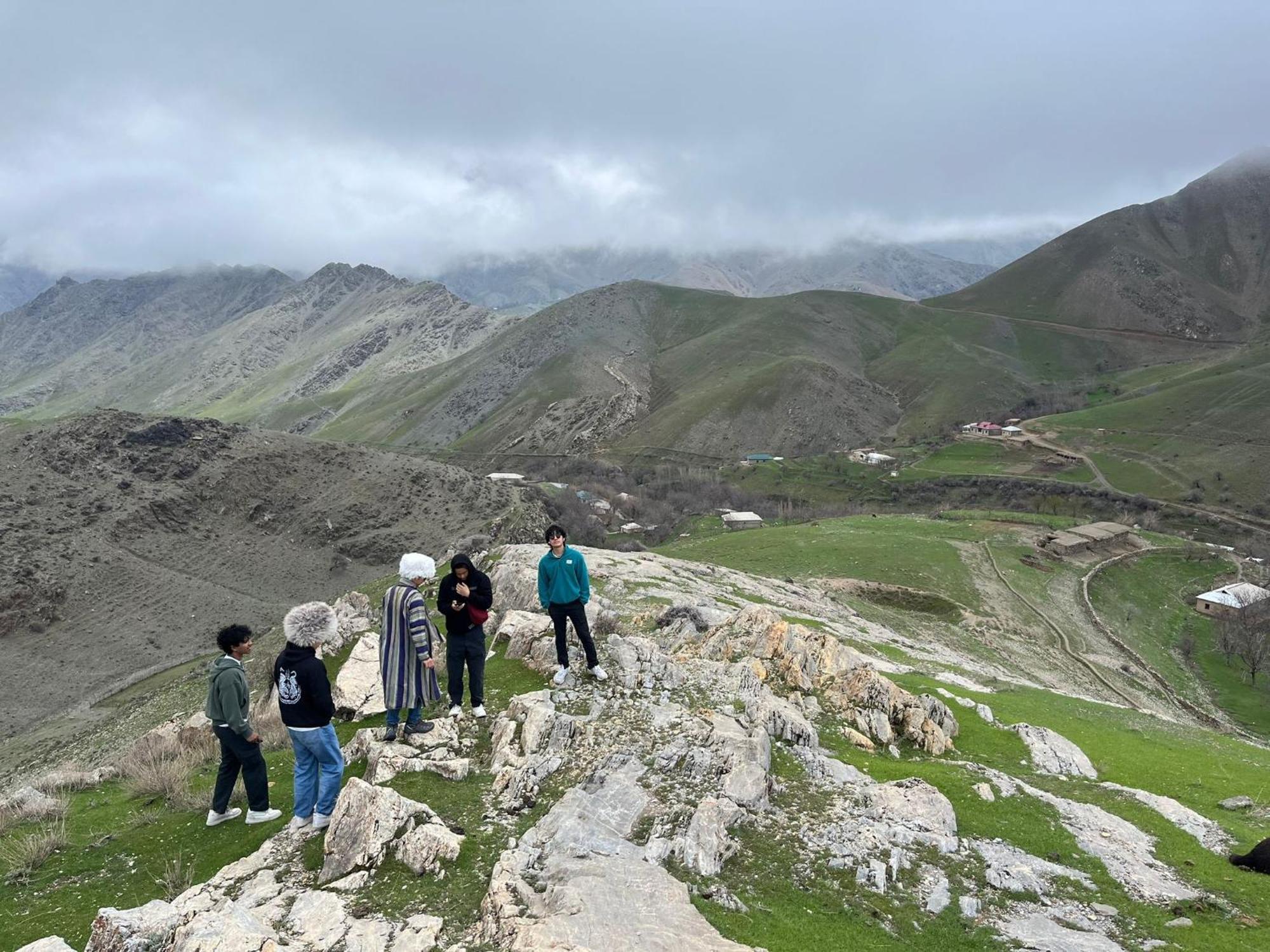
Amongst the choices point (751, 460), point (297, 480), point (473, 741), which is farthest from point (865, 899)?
point (751, 460)

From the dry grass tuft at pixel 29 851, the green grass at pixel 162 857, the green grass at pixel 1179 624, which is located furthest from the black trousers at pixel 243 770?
the green grass at pixel 1179 624

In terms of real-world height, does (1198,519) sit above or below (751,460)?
below

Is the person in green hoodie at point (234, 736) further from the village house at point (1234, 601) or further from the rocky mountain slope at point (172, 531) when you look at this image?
the village house at point (1234, 601)

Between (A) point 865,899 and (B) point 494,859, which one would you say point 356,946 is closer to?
(B) point 494,859

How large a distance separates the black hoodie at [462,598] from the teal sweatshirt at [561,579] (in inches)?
58.9

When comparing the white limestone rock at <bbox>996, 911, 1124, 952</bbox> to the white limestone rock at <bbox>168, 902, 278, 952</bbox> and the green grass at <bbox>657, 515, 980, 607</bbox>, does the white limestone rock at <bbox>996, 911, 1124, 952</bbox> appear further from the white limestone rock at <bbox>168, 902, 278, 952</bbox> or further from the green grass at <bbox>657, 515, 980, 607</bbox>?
the green grass at <bbox>657, 515, 980, 607</bbox>

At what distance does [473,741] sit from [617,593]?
16.2 m

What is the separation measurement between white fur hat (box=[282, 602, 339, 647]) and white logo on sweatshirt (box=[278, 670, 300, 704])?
1.60 feet

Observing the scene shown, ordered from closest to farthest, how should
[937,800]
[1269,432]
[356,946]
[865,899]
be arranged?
[356,946] < [865,899] < [937,800] < [1269,432]

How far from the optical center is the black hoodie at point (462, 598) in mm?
12023

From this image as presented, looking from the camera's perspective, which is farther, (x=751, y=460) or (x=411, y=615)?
(x=751, y=460)

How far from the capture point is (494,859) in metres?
8.51

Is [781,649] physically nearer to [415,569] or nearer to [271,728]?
[415,569]

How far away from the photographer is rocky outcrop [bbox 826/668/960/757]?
1501 centimetres
